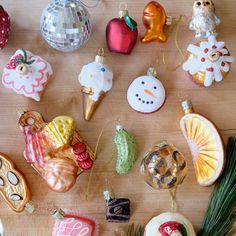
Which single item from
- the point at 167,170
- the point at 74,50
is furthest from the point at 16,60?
the point at 167,170

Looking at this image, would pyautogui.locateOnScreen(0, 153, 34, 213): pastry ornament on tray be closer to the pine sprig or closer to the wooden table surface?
the wooden table surface

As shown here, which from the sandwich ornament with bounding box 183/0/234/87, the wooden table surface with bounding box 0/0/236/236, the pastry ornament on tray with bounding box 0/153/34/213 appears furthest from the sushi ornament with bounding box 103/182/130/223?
the sandwich ornament with bounding box 183/0/234/87

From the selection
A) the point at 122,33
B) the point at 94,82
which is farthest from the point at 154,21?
the point at 94,82

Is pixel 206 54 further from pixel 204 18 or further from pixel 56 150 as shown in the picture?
pixel 56 150

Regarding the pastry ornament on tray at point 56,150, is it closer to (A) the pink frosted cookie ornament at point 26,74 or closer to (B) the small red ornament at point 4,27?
(A) the pink frosted cookie ornament at point 26,74

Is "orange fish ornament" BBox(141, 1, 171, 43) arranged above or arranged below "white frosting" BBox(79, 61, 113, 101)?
above

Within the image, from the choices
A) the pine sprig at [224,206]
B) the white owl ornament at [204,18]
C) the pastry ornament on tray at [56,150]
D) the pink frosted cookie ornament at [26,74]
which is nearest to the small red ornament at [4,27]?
the pink frosted cookie ornament at [26,74]
